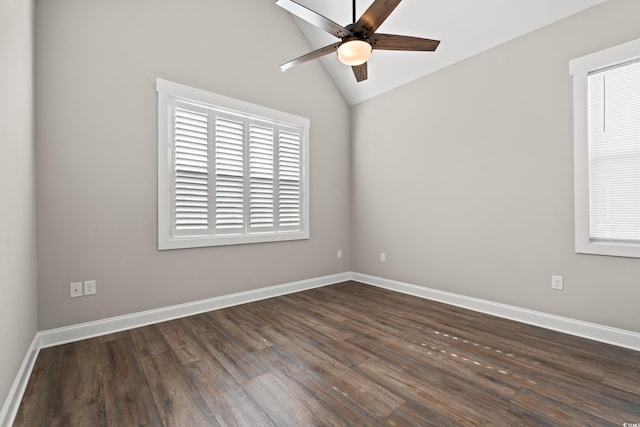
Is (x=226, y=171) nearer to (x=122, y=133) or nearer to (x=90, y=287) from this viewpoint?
(x=122, y=133)

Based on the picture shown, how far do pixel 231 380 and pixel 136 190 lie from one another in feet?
6.54

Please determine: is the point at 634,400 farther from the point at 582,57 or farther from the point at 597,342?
the point at 582,57

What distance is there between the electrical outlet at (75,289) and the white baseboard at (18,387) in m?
0.37

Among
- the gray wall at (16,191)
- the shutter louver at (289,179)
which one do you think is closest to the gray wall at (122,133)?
the gray wall at (16,191)

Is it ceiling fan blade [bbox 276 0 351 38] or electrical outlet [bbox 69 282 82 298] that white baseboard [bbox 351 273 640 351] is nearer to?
ceiling fan blade [bbox 276 0 351 38]

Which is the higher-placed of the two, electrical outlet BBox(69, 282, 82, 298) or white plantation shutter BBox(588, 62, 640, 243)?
white plantation shutter BBox(588, 62, 640, 243)

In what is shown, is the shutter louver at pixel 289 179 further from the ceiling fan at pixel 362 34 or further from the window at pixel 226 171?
the ceiling fan at pixel 362 34

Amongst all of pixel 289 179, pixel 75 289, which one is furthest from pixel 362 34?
pixel 75 289

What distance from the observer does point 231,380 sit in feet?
6.21

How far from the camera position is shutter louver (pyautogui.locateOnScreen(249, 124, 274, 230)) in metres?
3.58

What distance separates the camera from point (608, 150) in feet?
8.11

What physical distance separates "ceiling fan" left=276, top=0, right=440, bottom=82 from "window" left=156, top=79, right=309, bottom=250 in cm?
151

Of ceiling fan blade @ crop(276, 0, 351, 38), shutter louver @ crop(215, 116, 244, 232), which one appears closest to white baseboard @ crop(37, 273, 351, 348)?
shutter louver @ crop(215, 116, 244, 232)

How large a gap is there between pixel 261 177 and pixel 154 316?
6.30ft
